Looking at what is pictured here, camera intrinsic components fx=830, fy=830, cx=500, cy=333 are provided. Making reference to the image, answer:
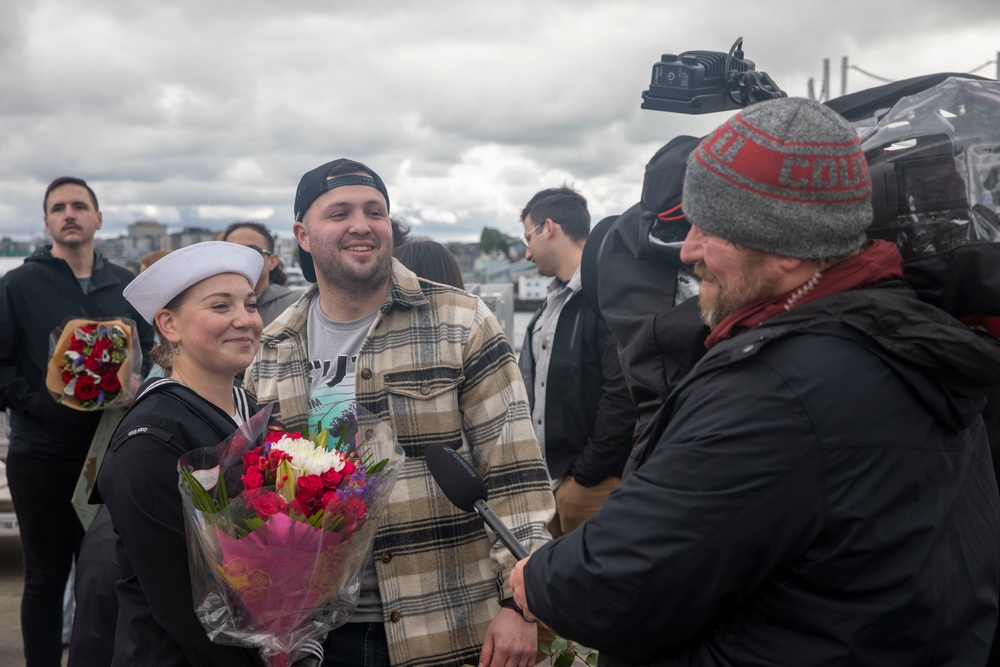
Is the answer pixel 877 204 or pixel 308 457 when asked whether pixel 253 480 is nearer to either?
pixel 308 457

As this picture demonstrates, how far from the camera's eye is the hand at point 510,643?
2.33m

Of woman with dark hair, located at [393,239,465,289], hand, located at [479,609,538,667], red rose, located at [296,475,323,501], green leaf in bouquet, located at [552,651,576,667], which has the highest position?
woman with dark hair, located at [393,239,465,289]

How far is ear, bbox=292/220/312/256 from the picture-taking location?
2943mm

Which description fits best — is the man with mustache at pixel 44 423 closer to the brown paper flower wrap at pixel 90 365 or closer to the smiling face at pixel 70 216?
the smiling face at pixel 70 216

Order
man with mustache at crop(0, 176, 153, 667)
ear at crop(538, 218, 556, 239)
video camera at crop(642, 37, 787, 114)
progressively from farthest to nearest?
ear at crop(538, 218, 556, 239), man with mustache at crop(0, 176, 153, 667), video camera at crop(642, 37, 787, 114)

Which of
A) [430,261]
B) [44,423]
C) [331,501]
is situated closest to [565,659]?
[331,501]

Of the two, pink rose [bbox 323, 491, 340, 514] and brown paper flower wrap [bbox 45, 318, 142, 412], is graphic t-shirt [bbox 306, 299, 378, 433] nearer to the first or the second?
pink rose [bbox 323, 491, 340, 514]

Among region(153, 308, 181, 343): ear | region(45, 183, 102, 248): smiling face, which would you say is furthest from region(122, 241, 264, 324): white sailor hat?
region(45, 183, 102, 248): smiling face

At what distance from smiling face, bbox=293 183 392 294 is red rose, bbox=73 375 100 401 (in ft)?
6.43

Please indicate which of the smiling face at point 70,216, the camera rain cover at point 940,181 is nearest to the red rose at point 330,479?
the camera rain cover at point 940,181

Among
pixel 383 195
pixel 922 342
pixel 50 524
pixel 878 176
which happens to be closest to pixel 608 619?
pixel 922 342

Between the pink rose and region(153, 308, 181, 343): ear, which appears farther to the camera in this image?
region(153, 308, 181, 343): ear

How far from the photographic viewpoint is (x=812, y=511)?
4.44 ft

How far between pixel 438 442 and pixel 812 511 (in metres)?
1.39
